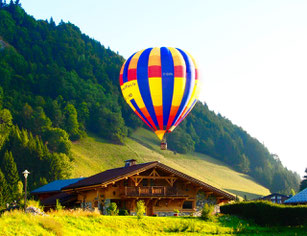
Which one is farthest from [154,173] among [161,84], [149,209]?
[161,84]

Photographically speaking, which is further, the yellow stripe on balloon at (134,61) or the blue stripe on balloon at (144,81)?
the yellow stripe on balloon at (134,61)

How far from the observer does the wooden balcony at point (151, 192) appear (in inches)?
1700

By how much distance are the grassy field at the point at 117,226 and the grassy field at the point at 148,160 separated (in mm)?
76696

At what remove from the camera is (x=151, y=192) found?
144ft

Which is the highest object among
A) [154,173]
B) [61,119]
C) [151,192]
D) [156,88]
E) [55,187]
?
[61,119]

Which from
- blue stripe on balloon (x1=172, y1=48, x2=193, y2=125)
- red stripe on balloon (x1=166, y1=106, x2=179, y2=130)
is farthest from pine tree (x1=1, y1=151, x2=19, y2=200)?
blue stripe on balloon (x1=172, y1=48, x2=193, y2=125)

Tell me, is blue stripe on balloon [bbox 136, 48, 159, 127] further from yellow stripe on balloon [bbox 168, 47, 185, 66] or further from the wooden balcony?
the wooden balcony

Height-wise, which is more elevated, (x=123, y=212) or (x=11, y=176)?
(x=11, y=176)

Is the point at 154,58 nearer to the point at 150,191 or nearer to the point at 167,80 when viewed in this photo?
the point at 167,80

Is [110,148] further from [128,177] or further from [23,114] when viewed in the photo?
[128,177]

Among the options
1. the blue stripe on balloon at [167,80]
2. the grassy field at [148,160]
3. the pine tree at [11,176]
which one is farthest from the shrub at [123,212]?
the grassy field at [148,160]

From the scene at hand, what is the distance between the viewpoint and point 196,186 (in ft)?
151

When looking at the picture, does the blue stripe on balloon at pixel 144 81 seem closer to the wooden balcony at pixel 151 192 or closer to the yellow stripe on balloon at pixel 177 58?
the yellow stripe on balloon at pixel 177 58

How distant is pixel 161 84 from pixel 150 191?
29.6ft
